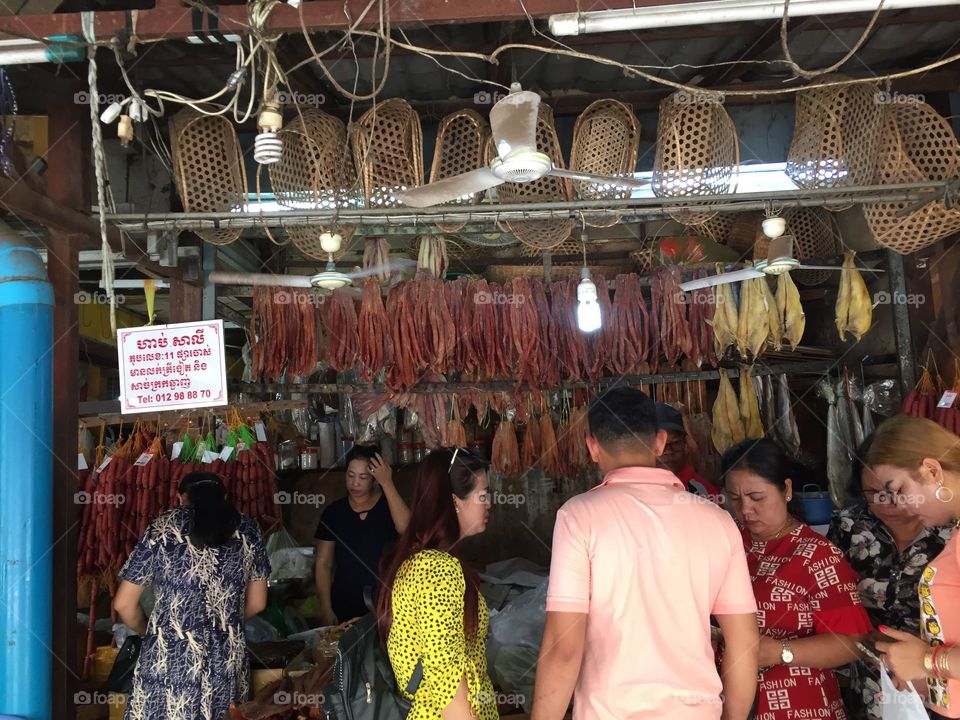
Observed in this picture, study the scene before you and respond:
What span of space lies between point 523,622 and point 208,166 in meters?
3.24

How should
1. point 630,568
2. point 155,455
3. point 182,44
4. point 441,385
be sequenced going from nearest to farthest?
1. point 630,568
2. point 182,44
3. point 155,455
4. point 441,385

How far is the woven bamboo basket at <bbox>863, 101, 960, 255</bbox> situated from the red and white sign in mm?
3497

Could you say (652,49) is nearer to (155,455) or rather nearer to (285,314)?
(285,314)

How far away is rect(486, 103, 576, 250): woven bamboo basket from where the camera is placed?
3.80 m

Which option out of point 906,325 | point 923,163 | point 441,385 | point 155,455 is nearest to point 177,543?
point 155,455

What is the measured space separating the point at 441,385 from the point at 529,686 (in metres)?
2.45

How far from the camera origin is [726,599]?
2.31 metres

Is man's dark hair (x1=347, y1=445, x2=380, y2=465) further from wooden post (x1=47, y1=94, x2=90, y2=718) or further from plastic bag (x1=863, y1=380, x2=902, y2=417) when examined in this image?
plastic bag (x1=863, y1=380, x2=902, y2=417)

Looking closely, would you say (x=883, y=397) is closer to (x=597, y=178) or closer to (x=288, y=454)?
(x=597, y=178)

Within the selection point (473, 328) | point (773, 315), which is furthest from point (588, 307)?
point (773, 315)

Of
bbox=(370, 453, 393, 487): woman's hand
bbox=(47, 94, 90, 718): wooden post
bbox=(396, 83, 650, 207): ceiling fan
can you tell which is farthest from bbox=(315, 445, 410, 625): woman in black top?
bbox=(396, 83, 650, 207): ceiling fan

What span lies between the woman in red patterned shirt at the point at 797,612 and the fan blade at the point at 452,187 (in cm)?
164

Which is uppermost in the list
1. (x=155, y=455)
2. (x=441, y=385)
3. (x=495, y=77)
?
(x=495, y=77)

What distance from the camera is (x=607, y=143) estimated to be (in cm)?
392
